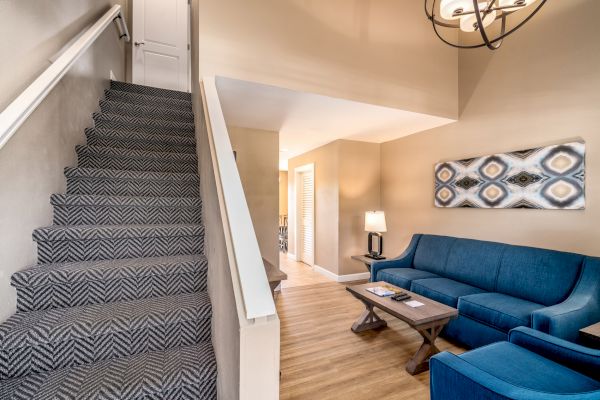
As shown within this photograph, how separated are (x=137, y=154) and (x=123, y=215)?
2.28 feet

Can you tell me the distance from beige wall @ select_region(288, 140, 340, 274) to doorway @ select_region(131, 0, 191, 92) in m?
2.61

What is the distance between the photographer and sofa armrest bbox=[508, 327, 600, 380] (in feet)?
4.84

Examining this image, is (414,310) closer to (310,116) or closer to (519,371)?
(519,371)

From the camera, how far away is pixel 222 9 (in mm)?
2395

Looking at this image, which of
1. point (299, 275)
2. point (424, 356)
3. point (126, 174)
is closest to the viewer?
point (126, 174)

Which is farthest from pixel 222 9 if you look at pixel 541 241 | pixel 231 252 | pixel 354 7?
pixel 541 241

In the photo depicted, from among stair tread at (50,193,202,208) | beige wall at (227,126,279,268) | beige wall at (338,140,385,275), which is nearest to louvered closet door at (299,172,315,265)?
beige wall at (338,140,385,275)

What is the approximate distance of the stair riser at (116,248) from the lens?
5.04ft

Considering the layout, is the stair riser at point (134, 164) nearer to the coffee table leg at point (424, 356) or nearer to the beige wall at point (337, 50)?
the beige wall at point (337, 50)

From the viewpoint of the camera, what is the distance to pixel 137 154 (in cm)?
231

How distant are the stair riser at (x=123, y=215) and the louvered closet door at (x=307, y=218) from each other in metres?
3.70

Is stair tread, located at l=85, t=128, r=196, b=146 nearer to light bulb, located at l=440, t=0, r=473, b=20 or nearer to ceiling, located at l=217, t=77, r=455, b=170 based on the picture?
ceiling, located at l=217, t=77, r=455, b=170

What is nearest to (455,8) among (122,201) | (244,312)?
(244,312)

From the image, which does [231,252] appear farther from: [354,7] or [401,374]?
[354,7]
